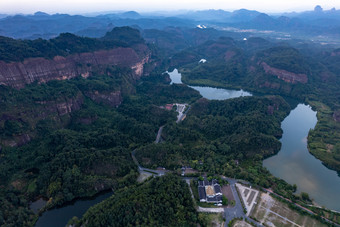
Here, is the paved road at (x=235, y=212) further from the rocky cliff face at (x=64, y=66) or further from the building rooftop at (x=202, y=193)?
→ the rocky cliff face at (x=64, y=66)

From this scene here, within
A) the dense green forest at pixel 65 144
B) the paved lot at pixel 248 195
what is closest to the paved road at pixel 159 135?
the dense green forest at pixel 65 144

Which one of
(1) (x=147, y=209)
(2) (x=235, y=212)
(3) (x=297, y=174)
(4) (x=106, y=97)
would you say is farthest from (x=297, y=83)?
(1) (x=147, y=209)

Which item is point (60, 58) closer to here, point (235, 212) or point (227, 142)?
point (227, 142)

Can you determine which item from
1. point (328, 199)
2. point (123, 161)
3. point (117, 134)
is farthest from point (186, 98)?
point (328, 199)

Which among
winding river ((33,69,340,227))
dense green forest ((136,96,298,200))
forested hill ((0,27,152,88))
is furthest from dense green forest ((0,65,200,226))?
dense green forest ((136,96,298,200))

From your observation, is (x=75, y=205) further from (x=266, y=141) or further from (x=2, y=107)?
(x=266, y=141)
